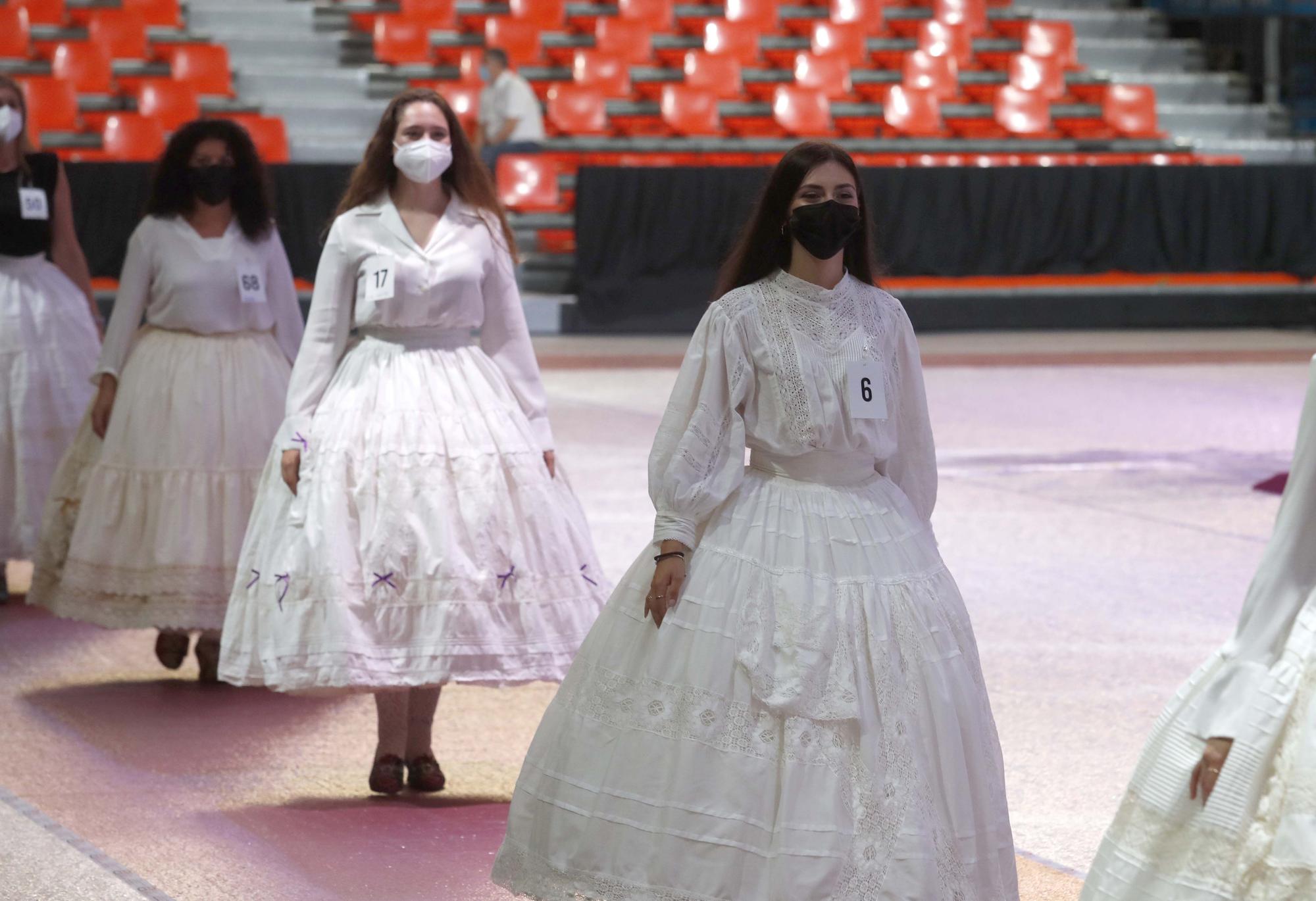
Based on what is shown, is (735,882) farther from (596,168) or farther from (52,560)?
(596,168)

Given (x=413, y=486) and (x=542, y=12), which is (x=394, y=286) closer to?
(x=413, y=486)

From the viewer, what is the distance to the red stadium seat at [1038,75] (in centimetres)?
1891

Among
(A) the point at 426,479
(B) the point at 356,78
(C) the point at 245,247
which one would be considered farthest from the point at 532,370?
(B) the point at 356,78

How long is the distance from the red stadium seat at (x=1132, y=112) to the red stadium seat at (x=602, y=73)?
4759mm

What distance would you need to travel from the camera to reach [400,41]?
1797 centimetres

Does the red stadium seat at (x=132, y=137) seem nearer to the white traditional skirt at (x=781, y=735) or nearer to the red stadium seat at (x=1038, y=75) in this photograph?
the red stadium seat at (x=1038, y=75)

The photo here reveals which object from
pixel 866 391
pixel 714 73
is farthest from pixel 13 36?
pixel 866 391

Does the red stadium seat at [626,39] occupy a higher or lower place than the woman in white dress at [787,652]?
higher

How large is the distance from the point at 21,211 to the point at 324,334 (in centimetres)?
256

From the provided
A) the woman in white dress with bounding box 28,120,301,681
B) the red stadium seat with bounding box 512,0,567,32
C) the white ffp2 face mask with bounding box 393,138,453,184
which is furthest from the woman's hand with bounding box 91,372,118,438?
the red stadium seat with bounding box 512,0,567,32

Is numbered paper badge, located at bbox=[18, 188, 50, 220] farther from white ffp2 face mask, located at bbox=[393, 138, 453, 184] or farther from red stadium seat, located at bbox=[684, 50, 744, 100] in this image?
red stadium seat, located at bbox=[684, 50, 744, 100]

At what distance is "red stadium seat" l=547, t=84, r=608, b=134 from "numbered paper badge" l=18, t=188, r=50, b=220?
429 inches

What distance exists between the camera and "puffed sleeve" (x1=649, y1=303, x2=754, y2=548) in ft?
11.3

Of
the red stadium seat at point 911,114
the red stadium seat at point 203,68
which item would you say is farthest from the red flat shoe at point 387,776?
the red stadium seat at point 911,114
